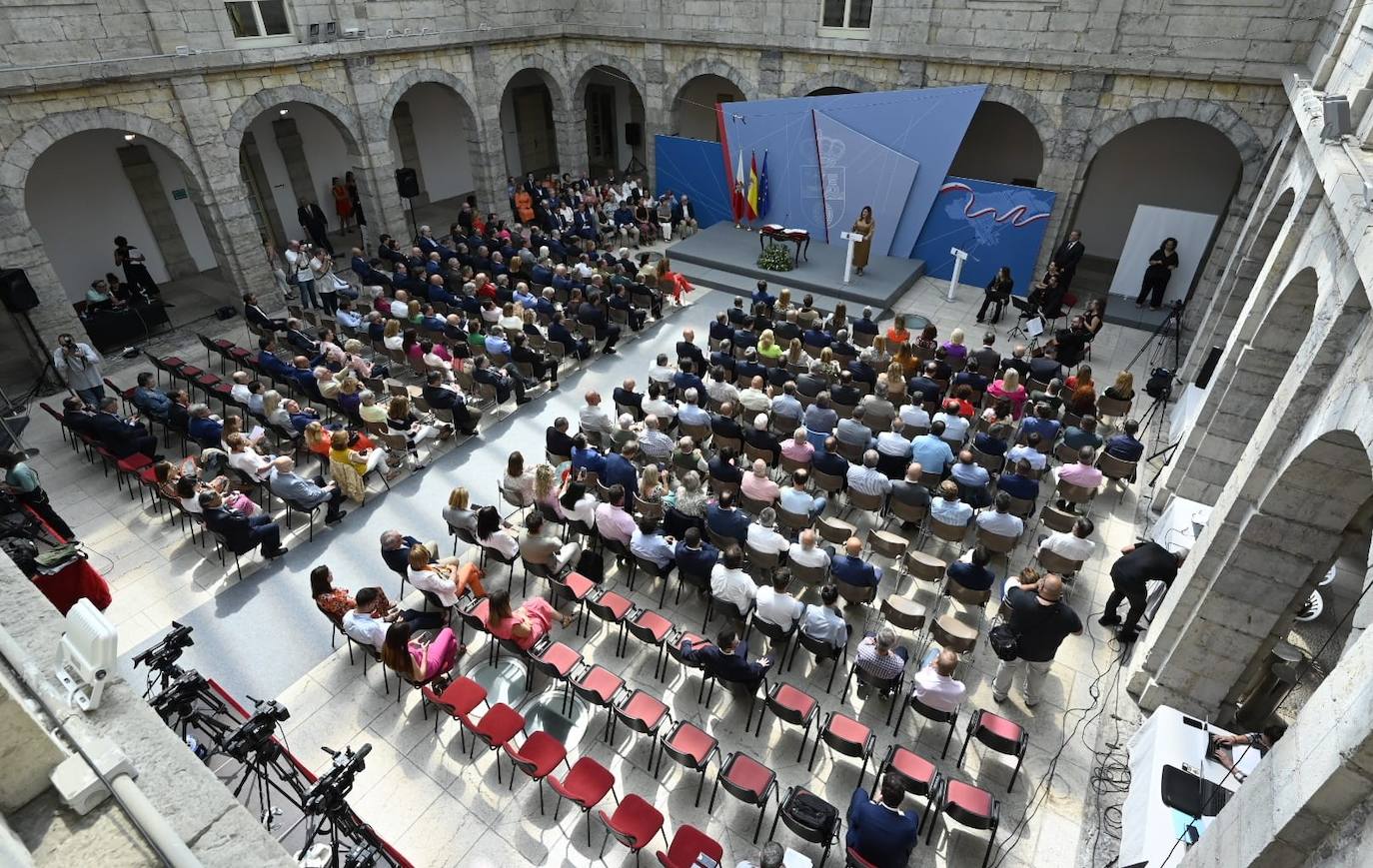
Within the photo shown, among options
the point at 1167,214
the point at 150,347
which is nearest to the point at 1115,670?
the point at 1167,214

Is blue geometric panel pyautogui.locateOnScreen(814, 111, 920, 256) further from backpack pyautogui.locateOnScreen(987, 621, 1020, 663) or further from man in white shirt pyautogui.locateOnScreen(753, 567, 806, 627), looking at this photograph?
man in white shirt pyautogui.locateOnScreen(753, 567, 806, 627)

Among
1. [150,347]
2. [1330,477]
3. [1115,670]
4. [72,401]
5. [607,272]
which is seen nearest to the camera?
[1330,477]

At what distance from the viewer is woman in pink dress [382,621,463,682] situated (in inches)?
252

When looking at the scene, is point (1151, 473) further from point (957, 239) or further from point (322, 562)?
point (322, 562)

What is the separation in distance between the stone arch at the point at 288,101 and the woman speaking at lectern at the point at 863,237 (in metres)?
11.6

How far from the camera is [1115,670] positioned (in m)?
7.53

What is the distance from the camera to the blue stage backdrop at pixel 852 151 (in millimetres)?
15961

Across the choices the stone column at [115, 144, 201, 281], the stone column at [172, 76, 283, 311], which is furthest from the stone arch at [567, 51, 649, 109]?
the stone column at [115, 144, 201, 281]

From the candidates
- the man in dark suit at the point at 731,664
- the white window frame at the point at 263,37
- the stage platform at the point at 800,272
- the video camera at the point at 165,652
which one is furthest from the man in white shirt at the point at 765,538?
the white window frame at the point at 263,37

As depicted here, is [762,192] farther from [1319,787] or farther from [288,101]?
[1319,787]

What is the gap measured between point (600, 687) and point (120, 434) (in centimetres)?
785

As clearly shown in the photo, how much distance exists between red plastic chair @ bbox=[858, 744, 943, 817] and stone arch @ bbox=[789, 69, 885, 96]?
15.1 m

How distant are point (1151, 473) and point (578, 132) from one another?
17.7 meters

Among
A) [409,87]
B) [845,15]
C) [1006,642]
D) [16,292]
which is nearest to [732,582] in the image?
[1006,642]
